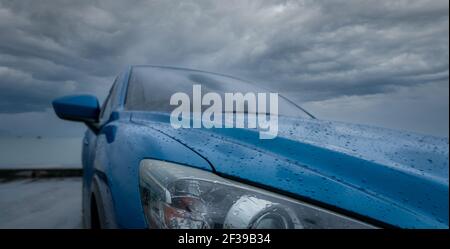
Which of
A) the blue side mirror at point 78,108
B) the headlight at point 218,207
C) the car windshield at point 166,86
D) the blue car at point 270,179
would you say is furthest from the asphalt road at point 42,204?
the headlight at point 218,207

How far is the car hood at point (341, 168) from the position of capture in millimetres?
860

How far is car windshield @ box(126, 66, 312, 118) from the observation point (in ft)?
6.07

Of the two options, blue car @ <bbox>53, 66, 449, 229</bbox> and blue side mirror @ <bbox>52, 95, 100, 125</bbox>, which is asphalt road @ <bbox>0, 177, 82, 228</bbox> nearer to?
blue side mirror @ <bbox>52, 95, 100, 125</bbox>

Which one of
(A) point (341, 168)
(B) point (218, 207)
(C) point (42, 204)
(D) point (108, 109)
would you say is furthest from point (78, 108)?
(C) point (42, 204)

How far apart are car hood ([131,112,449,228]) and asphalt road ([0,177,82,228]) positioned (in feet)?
6.51

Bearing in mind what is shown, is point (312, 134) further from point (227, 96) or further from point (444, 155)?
point (227, 96)

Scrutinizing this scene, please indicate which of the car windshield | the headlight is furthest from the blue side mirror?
the headlight

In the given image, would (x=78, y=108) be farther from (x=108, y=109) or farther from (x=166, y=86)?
(x=166, y=86)

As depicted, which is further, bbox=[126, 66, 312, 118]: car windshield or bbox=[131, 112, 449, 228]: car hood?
bbox=[126, 66, 312, 118]: car windshield

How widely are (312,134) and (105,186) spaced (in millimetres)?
898

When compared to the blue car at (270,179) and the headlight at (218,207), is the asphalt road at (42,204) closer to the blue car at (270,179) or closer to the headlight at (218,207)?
the blue car at (270,179)

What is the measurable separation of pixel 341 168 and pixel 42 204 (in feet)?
14.2

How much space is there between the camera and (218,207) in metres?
0.87
